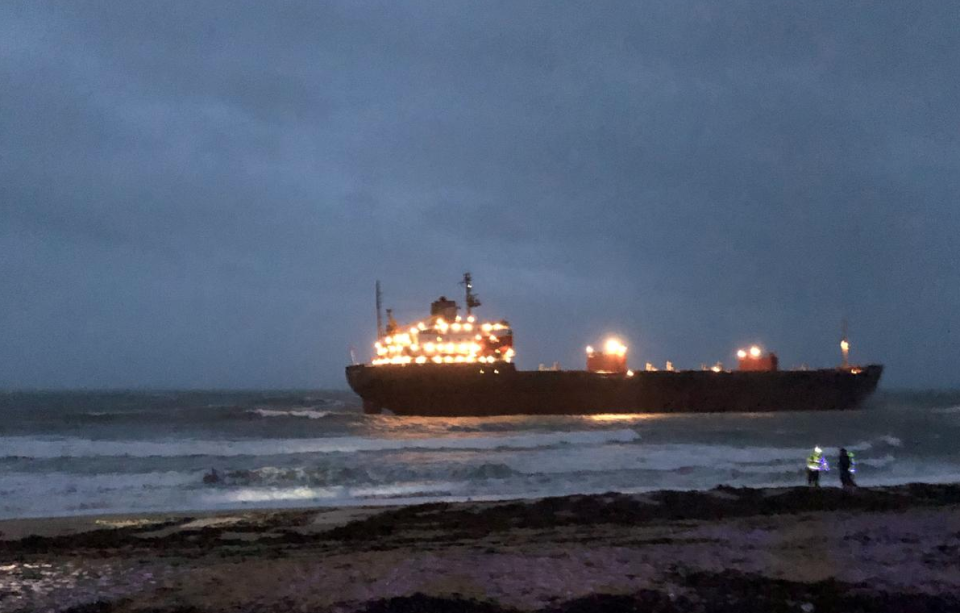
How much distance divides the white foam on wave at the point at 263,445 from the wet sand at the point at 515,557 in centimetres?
1013

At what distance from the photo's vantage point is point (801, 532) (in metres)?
8.70

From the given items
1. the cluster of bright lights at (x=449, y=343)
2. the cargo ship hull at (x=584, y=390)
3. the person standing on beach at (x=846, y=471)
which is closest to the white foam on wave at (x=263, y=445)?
the person standing on beach at (x=846, y=471)

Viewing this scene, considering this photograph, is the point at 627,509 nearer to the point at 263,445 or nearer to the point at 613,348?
the point at 263,445

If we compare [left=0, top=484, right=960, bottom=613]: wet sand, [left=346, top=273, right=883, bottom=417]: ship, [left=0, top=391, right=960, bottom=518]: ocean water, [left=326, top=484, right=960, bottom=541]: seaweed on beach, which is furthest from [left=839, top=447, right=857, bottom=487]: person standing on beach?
[left=346, top=273, right=883, bottom=417]: ship

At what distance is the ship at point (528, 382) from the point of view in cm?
3806

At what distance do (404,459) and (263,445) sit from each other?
564cm

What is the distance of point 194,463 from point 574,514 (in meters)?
11.8

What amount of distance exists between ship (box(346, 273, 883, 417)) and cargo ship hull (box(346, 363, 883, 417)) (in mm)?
48

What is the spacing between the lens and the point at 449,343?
133 feet

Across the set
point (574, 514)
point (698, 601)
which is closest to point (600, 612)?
point (698, 601)

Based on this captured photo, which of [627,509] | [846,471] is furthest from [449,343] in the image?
[627,509]

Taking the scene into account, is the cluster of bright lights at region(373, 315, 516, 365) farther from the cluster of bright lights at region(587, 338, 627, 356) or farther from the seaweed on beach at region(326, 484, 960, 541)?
the seaweed on beach at region(326, 484, 960, 541)

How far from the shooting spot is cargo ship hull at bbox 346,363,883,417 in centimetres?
3800

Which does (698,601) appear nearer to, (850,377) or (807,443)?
(807,443)
